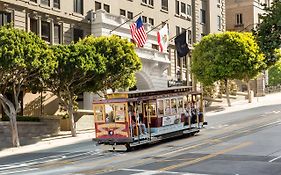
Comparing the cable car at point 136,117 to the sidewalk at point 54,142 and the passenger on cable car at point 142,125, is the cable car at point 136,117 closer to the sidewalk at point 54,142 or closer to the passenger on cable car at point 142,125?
the passenger on cable car at point 142,125

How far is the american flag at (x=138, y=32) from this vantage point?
4609 cm

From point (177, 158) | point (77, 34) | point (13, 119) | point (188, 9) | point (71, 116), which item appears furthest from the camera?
point (188, 9)

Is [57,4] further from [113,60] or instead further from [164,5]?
[164,5]

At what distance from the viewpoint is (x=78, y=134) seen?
129ft

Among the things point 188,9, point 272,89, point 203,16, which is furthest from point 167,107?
point 272,89

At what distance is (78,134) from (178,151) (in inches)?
629

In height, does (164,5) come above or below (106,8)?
above

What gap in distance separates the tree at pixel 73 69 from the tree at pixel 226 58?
2485cm

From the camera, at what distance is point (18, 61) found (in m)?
30.3

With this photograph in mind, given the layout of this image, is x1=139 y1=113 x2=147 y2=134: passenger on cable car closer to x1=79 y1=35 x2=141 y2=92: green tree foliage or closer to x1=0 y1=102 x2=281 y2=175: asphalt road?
x1=0 y1=102 x2=281 y2=175: asphalt road

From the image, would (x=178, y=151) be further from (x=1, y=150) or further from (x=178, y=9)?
(x=178, y=9)

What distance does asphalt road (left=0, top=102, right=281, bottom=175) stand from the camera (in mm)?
19531

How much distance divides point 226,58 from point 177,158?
37.7 m

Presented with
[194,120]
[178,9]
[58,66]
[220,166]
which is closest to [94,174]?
[220,166]
